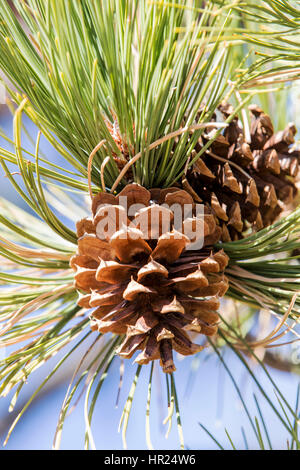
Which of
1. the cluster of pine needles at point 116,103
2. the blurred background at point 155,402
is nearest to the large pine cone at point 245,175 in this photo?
the cluster of pine needles at point 116,103

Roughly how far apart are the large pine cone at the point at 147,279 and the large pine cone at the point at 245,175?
6 centimetres

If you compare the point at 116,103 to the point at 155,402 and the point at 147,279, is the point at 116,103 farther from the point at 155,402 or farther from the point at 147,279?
the point at 155,402

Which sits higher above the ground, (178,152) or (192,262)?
(178,152)

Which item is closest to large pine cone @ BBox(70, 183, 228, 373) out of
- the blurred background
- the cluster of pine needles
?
the cluster of pine needles

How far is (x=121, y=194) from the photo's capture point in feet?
1.78

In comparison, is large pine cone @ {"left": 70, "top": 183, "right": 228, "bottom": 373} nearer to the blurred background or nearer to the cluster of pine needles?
the cluster of pine needles

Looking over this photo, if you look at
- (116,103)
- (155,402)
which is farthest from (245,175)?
(155,402)

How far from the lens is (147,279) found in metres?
0.54

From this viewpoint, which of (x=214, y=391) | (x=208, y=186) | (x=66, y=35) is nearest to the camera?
(x=66, y=35)

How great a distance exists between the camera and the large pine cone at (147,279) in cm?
52

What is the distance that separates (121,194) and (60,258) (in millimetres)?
148

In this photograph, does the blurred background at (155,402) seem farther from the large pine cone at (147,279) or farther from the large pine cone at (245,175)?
the large pine cone at (147,279)
